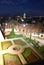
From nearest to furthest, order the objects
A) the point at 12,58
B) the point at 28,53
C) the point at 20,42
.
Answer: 1. the point at 12,58
2. the point at 28,53
3. the point at 20,42

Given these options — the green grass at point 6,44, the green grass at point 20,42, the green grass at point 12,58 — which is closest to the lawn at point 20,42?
the green grass at point 20,42

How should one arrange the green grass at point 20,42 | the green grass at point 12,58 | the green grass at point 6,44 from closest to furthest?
the green grass at point 12,58
the green grass at point 6,44
the green grass at point 20,42

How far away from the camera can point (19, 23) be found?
2.28m

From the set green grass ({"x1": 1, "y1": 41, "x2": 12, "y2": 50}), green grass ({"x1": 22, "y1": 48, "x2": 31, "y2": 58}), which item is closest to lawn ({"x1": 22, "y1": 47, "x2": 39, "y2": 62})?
green grass ({"x1": 22, "y1": 48, "x2": 31, "y2": 58})

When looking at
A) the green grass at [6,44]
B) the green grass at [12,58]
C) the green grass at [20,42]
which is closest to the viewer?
the green grass at [12,58]

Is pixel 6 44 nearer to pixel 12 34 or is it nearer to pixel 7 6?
pixel 12 34

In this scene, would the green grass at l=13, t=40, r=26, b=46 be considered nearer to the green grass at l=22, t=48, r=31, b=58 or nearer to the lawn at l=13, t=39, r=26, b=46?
the lawn at l=13, t=39, r=26, b=46

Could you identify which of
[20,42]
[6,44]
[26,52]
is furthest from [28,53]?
[6,44]

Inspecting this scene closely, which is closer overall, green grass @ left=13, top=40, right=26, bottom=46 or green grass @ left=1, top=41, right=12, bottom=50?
green grass @ left=1, top=41, right=12, bottom=50

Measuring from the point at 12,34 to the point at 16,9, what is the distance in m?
0.48

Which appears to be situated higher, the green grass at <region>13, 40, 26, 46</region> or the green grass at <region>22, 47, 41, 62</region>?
the green grass at <region>13, 40, 26, 46</region>

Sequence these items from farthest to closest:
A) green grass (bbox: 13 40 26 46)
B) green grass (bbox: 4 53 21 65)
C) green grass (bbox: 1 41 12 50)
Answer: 1. green grass (bbox: 13 40 26 46)
2. green grass (bbox: 1 41 12 50)
3. green grass (bbox: 4 53 21 65)

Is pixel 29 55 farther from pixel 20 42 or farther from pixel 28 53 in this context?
pixel 20 42

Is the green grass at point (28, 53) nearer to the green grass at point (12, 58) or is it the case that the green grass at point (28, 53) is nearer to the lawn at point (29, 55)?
the lawn at point (29, 55)
